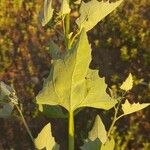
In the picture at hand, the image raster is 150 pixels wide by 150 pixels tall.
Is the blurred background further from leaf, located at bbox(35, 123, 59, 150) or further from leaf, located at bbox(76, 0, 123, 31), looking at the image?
leaf, located at bbox(76, 0, 123, 31)

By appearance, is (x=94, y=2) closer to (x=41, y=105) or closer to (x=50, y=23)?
(x=50, y=23)

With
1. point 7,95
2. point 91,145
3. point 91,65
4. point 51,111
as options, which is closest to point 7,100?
point 7,95

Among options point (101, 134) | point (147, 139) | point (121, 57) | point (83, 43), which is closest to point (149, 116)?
point (147, 139)

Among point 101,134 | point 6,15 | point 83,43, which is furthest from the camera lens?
point 6,15

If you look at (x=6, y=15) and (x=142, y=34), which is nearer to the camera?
(x=142, y=34)

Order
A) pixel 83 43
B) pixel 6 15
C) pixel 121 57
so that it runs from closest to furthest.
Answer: pixel 83 43 < pixel 121 57 < pixel 6 15

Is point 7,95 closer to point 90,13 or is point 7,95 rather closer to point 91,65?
point 90,13

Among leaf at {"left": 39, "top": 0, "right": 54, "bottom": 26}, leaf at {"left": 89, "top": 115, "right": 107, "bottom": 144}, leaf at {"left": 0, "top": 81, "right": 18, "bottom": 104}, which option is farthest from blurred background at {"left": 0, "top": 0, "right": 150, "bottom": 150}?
leaf at {"left": 39, "top": 0, "right": 54, "bottom": 26}

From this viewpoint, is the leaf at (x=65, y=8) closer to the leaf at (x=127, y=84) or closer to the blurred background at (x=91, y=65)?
the leaf at (x=127, y=84)
